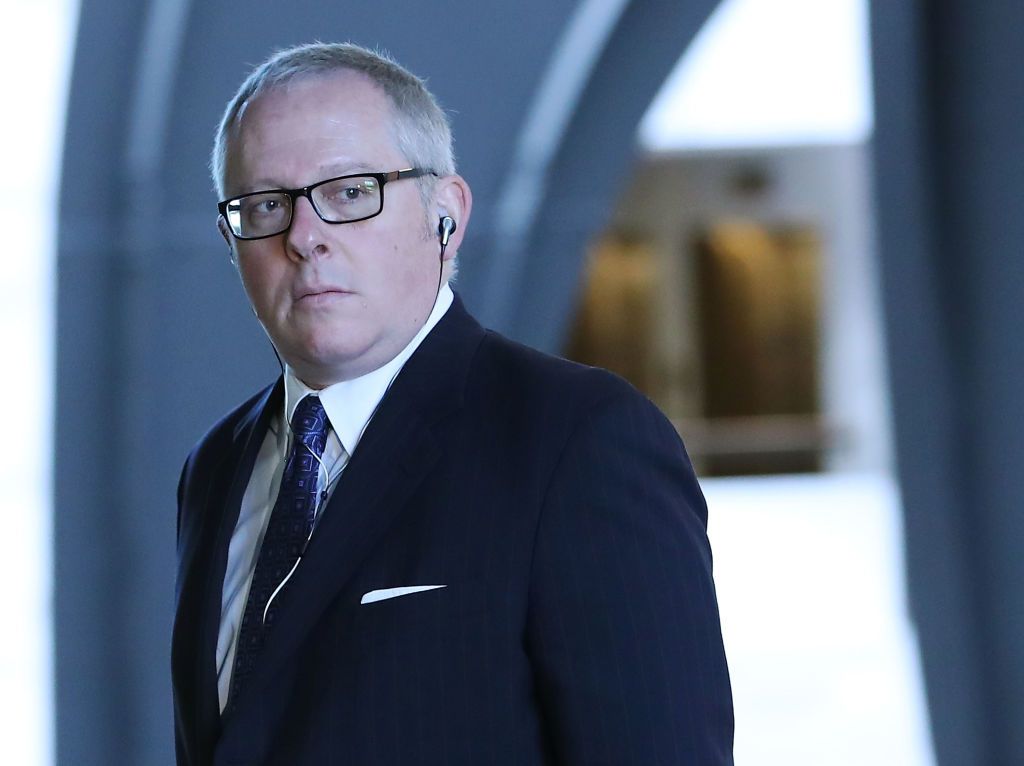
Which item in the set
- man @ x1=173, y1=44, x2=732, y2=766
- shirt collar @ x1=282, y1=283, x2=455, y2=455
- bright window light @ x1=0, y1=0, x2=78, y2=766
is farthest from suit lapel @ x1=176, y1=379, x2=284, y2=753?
bright window light @ x1=0, y1=0, x2=78, y2=766

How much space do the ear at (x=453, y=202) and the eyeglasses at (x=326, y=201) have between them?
0.07 metres

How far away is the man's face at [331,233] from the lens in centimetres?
183

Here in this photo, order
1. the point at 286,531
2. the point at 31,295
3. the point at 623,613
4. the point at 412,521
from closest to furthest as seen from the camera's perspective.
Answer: the point at 623,613 → the point at 412,521 → the point at 286,531 → the point at 31,295

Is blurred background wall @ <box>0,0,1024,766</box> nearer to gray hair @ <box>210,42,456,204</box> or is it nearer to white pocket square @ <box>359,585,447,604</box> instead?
gray hair @ <box>210,42,456,204</box>

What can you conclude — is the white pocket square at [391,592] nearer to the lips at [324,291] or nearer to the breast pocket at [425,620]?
the breast pocket at [425,620]

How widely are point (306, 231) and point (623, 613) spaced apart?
0.66m

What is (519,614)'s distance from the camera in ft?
5.43

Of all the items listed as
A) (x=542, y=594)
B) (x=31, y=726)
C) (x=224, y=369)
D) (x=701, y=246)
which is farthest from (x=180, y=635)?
(x=701, y=246)

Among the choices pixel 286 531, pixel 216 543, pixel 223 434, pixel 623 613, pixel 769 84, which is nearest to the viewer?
pixel 623 613

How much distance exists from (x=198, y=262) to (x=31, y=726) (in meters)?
4.17

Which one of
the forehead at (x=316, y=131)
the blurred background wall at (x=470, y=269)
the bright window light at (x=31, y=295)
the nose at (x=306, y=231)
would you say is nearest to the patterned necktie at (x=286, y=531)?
the nose at (x=306, y=231)

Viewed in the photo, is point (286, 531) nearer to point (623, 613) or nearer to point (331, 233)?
point (331, 233)

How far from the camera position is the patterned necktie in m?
1.85

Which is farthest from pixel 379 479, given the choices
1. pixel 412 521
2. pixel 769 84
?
pixel 769 84
